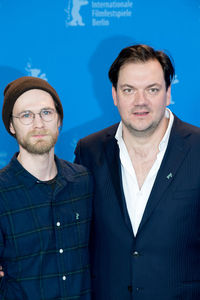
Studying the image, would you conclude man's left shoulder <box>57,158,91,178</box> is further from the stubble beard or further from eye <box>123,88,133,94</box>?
eye <box>123,88,133,94</box>

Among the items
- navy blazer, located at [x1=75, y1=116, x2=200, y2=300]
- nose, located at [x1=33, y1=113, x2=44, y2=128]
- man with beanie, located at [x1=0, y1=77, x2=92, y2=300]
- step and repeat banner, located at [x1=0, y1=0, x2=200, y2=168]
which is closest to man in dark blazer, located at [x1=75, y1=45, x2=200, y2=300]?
navy blazer, located at [x1=75, y1=116, x2=200, y2=300]

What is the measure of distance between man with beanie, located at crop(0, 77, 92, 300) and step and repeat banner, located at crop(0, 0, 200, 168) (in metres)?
0.87

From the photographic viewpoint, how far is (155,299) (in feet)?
7.67

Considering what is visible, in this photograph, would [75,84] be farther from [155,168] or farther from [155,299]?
[155,299]

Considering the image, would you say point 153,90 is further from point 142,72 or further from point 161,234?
point 161,234

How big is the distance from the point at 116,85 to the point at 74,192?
26.2 inches

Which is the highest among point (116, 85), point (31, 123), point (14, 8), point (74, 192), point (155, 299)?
point (14, 8)

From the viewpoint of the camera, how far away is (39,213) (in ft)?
7.00

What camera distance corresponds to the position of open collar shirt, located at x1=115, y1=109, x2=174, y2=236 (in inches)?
92.6

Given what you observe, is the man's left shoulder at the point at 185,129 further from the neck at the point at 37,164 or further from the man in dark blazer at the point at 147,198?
the neck at the point at 37,164

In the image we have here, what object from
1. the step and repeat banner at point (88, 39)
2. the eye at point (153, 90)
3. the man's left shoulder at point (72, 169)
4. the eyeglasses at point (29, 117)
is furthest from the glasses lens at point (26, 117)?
the step and repeat banner at point (88, 39)

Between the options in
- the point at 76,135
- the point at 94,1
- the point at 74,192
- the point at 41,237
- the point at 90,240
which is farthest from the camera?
the point at 76,135

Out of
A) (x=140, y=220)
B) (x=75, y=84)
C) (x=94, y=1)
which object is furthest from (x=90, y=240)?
(x=94, y=1)

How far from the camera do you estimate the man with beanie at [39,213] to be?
2.09 meters
